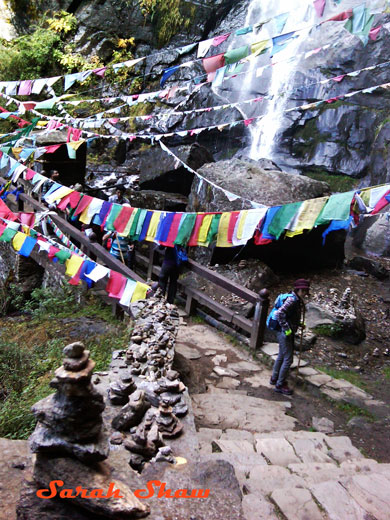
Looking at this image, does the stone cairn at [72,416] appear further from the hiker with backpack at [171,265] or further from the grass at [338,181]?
the grass at [338,181]

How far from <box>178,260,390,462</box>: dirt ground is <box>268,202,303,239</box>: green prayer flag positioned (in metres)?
2.48

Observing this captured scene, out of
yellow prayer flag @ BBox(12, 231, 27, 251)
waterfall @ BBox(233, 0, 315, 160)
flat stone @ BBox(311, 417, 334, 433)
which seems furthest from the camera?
waterfall @ BBox(233, 0, 315, 160)

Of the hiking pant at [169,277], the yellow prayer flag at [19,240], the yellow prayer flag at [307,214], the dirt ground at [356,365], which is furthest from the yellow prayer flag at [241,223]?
the yellow prayer flag at [19,240]

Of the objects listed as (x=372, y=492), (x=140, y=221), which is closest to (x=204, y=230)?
(x=140, y=221)

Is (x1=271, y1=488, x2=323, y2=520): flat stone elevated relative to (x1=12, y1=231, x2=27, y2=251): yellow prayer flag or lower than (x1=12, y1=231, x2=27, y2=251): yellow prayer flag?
lower

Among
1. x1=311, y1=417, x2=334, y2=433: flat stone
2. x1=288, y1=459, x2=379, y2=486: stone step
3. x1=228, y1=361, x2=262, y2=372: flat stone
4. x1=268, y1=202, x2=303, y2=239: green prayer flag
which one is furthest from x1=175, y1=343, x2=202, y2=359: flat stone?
x1=288, y1=459, x2=379, y2=486: stone step

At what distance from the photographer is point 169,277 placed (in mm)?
8125

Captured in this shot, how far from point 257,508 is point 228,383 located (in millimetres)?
3242

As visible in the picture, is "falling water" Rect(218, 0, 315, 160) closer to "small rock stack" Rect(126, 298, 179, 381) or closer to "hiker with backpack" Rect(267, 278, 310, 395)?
"hiker with backpack" Rect(267, 278, 310, 395)

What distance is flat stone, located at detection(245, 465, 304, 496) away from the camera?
318 cm

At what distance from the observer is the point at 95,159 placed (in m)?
19.5

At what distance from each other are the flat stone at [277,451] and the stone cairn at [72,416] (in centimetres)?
227

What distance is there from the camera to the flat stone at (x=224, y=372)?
634 centimetres

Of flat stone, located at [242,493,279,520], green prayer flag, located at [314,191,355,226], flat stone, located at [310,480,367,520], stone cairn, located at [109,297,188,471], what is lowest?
flat stone, located at [242,493,279,520]
